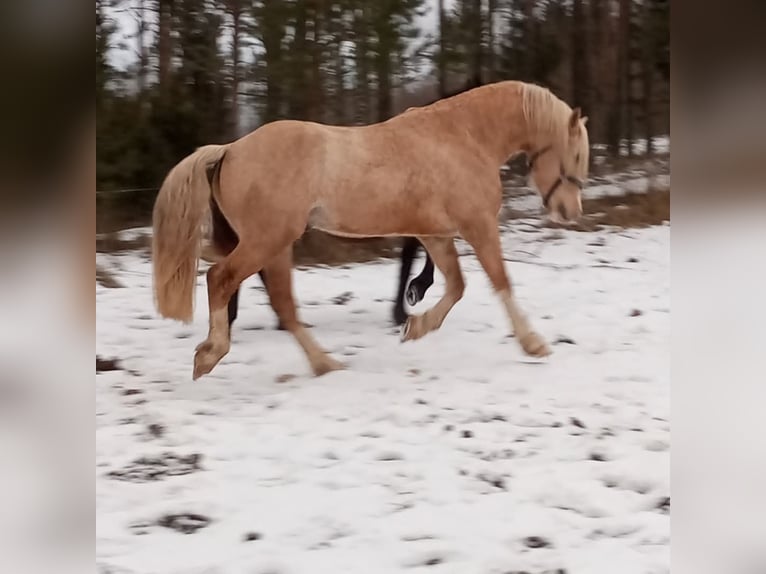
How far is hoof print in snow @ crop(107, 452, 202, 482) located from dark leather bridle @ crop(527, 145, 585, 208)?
0.90 metres

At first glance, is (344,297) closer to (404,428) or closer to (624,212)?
(404,428)

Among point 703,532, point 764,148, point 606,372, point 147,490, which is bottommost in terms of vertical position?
point 703,532

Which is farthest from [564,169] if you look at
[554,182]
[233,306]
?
[233,306]

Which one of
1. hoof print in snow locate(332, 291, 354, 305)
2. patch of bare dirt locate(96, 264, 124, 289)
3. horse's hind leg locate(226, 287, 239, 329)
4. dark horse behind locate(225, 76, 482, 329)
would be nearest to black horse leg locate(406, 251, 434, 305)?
dark horse behind locate(225, 76, 482, 329)

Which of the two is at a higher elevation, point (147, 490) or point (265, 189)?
point (265, 189)

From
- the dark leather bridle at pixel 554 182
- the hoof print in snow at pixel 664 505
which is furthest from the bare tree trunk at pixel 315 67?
the hoof print in snow at pixel 664 505

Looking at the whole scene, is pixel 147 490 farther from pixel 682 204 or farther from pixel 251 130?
pixel 682 204

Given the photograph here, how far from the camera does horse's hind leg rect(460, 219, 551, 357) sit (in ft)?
4.87

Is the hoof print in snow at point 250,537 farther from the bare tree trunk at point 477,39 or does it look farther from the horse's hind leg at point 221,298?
the bare tree trunk at point 477,39

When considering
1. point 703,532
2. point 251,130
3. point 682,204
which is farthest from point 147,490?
point 682,204

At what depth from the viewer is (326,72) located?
1469 mm

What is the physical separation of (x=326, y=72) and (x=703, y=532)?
4.09 feet

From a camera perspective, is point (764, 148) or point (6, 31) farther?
point (764, 148)

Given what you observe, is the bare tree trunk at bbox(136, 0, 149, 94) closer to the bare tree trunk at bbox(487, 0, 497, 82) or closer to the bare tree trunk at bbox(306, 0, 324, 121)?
the bare tree trunk at bbox(306, 0, 324, 121)
